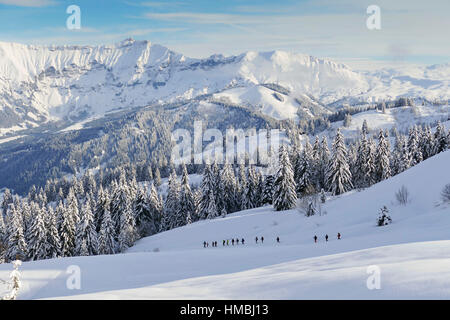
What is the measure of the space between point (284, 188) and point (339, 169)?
37.9 ft

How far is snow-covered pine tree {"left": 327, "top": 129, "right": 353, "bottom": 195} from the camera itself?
58287 mm

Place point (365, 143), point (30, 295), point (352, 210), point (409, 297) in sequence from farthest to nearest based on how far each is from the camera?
point (365, 143), point (352, 210), point (30, 295), point (409, 297)

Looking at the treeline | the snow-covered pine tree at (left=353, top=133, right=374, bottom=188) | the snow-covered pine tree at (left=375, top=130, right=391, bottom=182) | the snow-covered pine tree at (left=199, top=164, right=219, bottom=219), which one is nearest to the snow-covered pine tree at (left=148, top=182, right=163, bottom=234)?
the treeline

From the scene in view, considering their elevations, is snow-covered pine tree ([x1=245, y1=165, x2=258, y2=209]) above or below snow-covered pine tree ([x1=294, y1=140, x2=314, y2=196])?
below

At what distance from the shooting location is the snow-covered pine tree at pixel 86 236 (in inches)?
2017

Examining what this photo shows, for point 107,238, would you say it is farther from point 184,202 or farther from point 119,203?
point 184,202

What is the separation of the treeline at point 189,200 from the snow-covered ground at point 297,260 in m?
6.59

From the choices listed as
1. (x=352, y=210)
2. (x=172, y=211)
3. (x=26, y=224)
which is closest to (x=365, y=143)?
(x=352, y=210)

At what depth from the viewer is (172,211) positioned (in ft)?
238

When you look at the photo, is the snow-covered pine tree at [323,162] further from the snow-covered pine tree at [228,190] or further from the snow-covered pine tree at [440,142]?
the snow-covered pine tree at [440,142]

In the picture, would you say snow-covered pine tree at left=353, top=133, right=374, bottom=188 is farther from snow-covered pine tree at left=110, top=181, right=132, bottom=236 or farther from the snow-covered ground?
snow-covered pine tree at left=110, top=181, right=132, bottom=236

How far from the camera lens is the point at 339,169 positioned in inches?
2349
